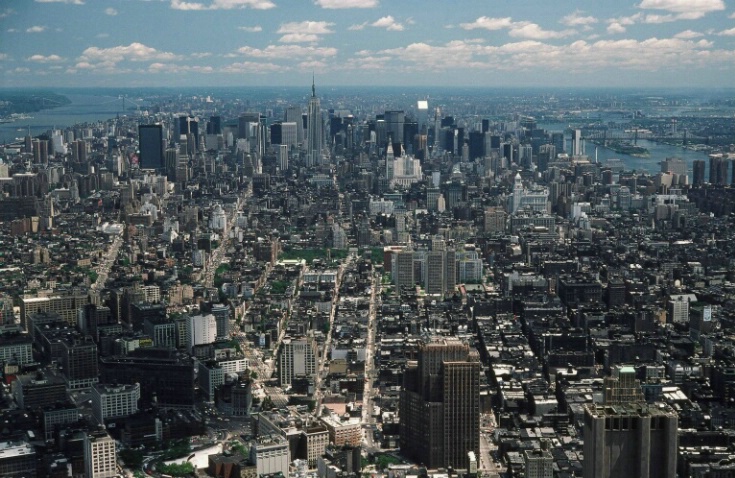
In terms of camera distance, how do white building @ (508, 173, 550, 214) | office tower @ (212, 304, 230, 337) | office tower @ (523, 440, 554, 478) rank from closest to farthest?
office tower @ (523, 440, 554, 478)
office tower @ (212, 304, 230, 337)
white building @ (508, 173, 550, 214)

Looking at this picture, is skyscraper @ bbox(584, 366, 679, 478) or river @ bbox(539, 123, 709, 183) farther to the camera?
river @ bbox(539, 123, 709, 183)

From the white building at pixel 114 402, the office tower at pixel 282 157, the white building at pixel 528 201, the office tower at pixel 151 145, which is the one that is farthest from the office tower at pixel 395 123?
the white building at pixel 114 402

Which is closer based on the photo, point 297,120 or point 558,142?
point 558,142

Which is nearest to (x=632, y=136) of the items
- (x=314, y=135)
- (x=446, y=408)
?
(x=314, y=135)

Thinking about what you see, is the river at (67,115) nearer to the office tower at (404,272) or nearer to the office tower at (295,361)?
the office tower at (404,272)

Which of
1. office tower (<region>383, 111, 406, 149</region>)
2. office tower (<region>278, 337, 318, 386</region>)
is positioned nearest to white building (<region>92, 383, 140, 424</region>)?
office tower (<region>278, 337, 318, 386</region>)

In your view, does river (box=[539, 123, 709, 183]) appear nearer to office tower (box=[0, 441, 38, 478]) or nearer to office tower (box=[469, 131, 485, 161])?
office tower (box=[469, 131, 485, 161])

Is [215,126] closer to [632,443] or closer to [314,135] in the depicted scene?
[314,135]
